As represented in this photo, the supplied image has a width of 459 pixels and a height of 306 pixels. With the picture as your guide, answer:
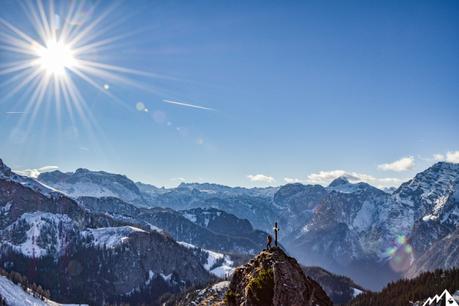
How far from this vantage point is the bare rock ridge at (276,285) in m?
34.1

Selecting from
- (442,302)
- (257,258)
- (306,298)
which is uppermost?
(257,258)

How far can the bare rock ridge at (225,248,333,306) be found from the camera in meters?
34.1

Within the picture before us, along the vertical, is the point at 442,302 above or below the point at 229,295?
below

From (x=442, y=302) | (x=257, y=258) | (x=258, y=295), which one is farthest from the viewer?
(x=442, y=302)

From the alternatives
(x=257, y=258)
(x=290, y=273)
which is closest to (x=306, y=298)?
(x=290, y=273)

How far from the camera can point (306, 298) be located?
35.1 m

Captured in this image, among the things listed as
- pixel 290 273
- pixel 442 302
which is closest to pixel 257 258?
pixel 290 273

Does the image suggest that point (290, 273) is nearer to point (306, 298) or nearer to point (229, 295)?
point (306, 298)

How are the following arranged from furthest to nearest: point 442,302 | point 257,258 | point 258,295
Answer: point 442,302
point 257,258
point 258,295

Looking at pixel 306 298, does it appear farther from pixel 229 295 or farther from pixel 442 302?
pixel 442 302

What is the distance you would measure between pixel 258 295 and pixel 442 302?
159 metres

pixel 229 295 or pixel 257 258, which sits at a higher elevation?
pixel 257 258

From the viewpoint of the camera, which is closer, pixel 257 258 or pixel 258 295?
pixel 258 295

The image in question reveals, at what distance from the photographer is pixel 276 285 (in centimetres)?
3422
